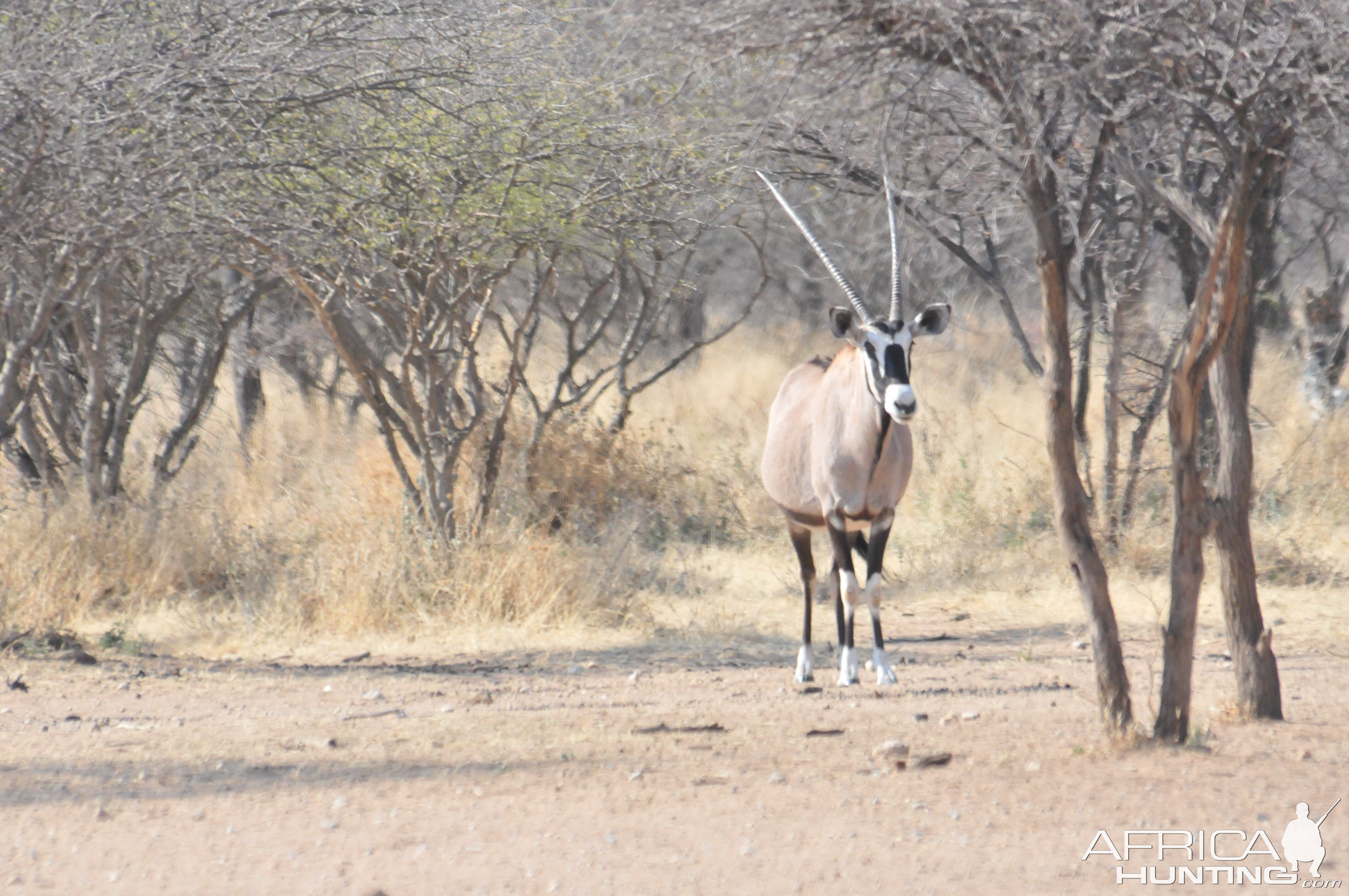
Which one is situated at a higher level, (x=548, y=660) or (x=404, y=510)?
(x=404, y=510)

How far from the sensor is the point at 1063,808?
4.34 metres

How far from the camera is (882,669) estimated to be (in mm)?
7184

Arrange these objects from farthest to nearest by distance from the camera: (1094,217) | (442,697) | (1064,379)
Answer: (1094,217) < (442,697) < (1064,379)

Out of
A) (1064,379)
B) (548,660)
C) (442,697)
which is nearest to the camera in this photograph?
(1064,379)

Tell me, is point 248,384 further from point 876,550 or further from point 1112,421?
point 876,550

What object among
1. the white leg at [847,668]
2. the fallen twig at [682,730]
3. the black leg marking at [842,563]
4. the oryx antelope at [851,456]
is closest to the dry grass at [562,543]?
the oryx antelope at [851,456]

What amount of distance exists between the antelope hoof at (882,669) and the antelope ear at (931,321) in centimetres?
168

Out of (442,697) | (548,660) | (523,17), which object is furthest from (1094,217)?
(442,697)

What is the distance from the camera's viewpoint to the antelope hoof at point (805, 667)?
728 centimetres

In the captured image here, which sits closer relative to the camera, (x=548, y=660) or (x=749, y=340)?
(x=548, y=660)

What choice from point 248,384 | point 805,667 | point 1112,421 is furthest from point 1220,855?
point 248,384

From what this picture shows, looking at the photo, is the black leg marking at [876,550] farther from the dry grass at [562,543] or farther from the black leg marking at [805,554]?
the dry grass at [562,543]

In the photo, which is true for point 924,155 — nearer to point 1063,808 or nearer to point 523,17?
point 1063,808

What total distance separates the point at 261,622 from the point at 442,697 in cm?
234
